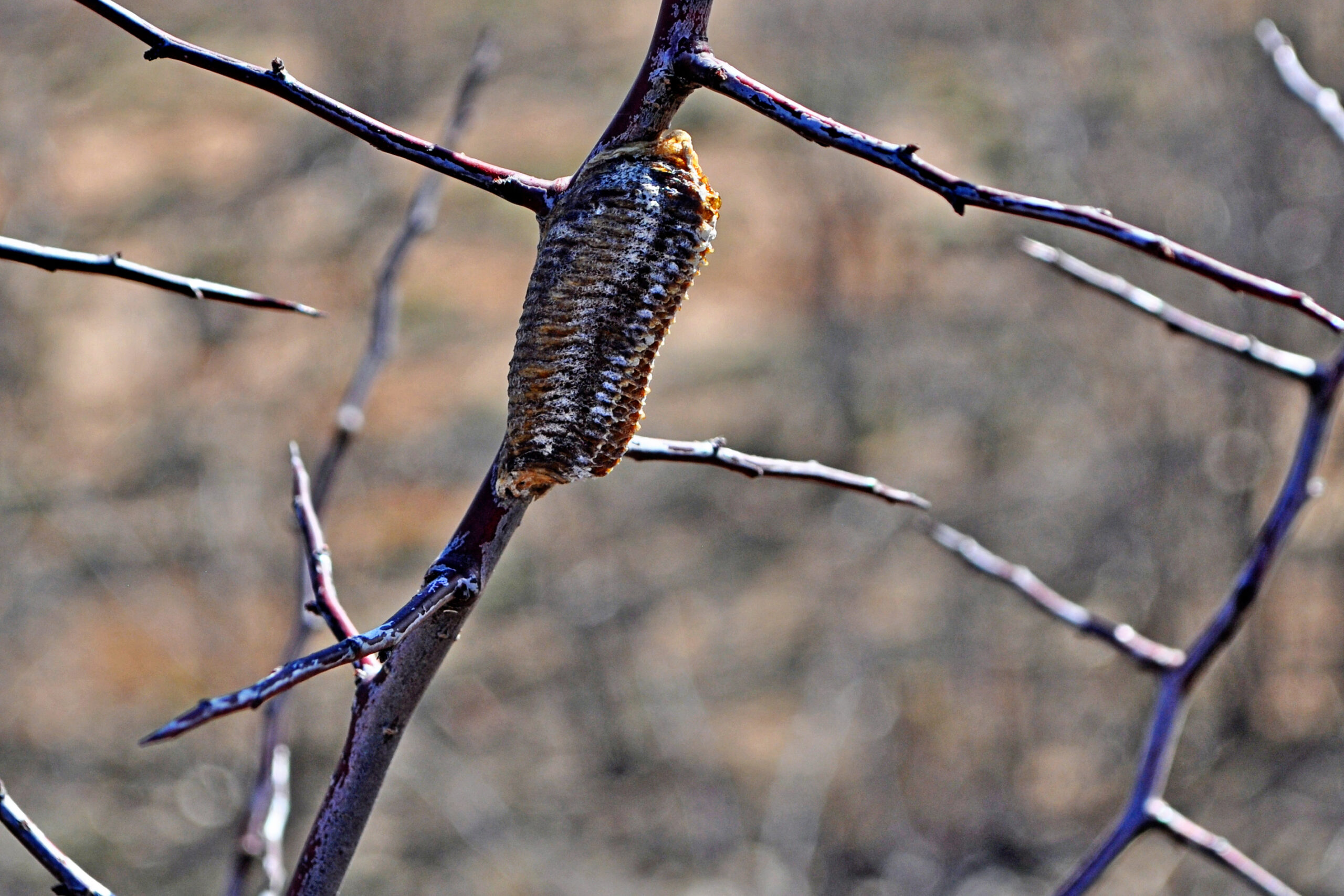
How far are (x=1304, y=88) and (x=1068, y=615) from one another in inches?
23.0

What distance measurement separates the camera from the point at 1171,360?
325cm

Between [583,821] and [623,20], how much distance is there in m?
4.68

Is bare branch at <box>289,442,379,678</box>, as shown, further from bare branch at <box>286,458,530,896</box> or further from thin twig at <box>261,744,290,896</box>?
thin twig at <box>261,744,290,896</box>

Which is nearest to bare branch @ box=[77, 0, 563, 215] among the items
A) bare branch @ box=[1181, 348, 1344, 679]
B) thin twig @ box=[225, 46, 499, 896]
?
thin twig @ box=[225, 46, 499, 896]

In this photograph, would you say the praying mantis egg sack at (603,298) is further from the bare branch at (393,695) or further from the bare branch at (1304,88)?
the bare branch at (1304,88)

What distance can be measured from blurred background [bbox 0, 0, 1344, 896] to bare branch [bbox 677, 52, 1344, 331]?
2.53 metres

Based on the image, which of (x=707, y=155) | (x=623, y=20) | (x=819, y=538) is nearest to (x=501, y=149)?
(x=707, y=155)

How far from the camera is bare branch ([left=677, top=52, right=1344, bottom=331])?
437 mm

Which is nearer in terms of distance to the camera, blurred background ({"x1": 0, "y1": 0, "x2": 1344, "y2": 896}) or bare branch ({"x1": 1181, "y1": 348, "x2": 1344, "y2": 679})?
bare branch ({"x1": 1181, "y1": 348, "x2": 1344, "y2": 679})

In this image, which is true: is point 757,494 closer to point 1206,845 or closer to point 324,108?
point 1206,845

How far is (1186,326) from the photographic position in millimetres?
950

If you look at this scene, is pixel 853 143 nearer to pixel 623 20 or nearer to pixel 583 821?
pixel 583 821

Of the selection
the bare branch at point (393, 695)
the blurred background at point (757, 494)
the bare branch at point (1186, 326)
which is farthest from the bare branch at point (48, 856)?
the blurred background at point (757, 494)

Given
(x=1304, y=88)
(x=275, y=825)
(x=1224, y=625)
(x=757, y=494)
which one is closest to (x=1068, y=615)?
(x=1224, y=625)
